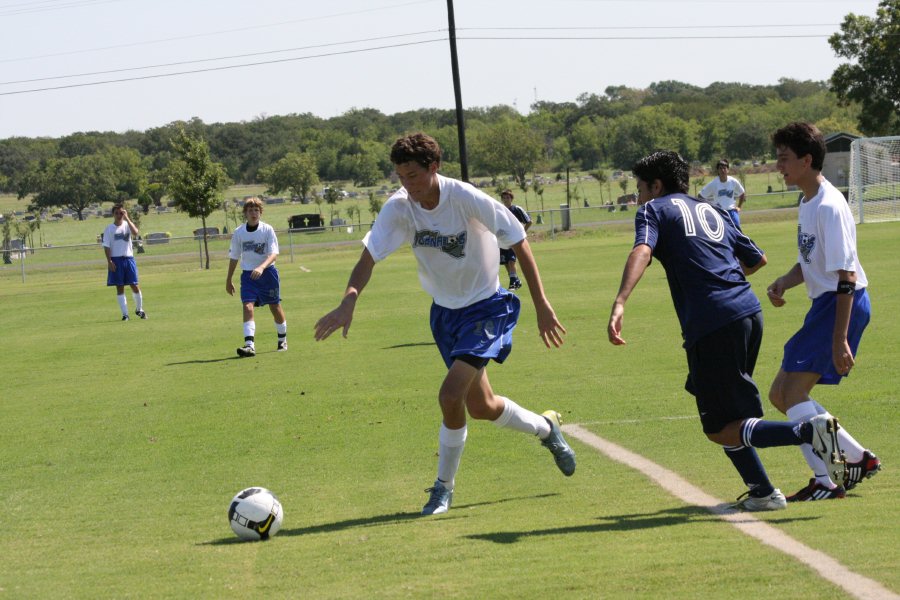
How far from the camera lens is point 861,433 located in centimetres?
811

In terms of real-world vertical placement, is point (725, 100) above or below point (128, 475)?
above

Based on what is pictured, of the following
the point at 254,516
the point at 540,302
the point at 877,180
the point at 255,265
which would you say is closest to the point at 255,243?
the point at 255,265

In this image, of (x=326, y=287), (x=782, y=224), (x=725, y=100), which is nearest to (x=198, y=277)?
(x=326, y=287)

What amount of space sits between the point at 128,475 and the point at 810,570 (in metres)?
5.37

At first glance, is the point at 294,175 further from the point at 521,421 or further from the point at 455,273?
the point at 455,273

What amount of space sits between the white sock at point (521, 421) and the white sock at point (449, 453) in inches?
18.1

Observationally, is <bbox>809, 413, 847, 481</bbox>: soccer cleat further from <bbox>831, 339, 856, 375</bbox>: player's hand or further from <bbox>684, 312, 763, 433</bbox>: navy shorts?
<bbox>831, 339, 856, 375</bbox>: player's hand

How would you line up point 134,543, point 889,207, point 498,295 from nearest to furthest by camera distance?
point 134,543 → point 498,295 → point 889,207

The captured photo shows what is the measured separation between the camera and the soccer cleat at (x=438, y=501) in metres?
6.54

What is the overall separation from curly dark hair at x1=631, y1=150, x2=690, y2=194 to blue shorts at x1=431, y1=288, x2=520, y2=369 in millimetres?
1227

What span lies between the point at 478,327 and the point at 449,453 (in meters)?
0.79

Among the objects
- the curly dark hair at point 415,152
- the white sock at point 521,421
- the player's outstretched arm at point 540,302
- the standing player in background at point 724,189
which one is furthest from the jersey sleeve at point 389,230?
the standing player in background at point 724,189

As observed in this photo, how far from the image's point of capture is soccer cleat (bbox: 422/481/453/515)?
21.4 feet

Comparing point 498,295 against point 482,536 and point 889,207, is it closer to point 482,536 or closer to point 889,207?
point 482,536
